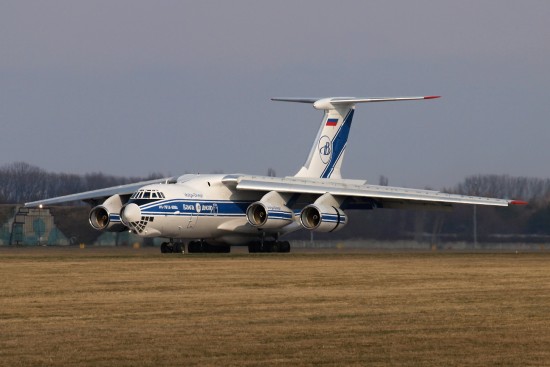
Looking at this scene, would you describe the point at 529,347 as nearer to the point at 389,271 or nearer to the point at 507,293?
the point at 507,293

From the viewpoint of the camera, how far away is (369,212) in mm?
44188

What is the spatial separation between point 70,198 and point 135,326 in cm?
2499

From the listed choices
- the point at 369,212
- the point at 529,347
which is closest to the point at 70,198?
the point at 369,212

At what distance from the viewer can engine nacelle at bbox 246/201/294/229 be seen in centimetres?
3438

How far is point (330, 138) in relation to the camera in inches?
1564

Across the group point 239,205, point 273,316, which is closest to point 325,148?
point 239,205

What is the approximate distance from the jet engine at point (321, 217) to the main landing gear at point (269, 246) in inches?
79.6

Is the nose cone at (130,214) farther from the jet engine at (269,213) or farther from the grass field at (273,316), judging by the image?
the grass field at (273,316)

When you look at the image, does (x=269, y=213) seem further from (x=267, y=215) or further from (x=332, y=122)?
(x=332, y=122)

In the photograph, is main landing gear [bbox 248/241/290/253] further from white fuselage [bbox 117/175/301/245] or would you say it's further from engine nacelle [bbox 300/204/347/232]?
engine nacelle [bbox 300/204/347/232]

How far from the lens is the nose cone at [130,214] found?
106 feet

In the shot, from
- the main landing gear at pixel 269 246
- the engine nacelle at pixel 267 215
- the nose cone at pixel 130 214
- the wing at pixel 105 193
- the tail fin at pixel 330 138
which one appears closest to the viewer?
the nose cone at pixel 130 214

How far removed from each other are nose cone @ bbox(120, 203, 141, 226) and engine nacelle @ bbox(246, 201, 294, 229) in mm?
3758

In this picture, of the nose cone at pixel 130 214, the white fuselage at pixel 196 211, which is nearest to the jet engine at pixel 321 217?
the white fuselage at pixel 196 211
